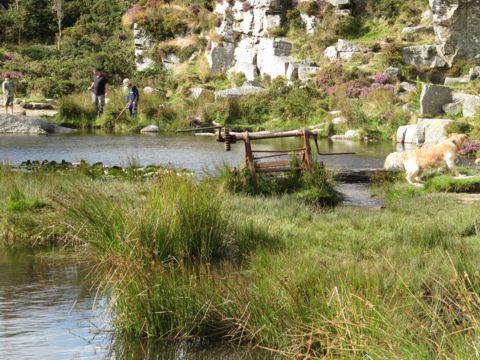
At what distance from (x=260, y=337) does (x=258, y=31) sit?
36.2 m

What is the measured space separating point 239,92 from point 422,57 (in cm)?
786

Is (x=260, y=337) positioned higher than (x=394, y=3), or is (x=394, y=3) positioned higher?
(x=394, y=3)

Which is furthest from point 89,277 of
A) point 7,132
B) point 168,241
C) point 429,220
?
point 7,132

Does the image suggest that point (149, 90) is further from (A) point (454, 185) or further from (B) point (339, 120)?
(A) point (454, 185)

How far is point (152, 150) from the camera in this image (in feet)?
75.6

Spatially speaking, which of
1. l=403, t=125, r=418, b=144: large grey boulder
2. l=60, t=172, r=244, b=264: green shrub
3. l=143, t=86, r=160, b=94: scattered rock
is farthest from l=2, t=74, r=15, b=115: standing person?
l=60, t=172, r=244, b=264: green shrub

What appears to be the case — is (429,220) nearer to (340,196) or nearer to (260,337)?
(340,196)

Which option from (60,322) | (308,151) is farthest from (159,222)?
(308,151)

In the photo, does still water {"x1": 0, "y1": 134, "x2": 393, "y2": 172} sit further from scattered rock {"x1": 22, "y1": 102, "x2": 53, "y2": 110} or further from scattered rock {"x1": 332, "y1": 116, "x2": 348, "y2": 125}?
scattered rock {"x1": 22, "y1": 102, "x2": 53, "y2": 110}

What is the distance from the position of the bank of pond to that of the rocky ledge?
53.3ft

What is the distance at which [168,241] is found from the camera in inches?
320

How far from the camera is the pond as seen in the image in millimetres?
6430

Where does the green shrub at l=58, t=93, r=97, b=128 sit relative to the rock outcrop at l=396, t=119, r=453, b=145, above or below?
above

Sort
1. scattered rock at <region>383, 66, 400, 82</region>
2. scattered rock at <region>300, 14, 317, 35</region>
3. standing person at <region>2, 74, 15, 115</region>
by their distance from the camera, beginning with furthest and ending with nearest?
scattered rock at <region>300, 14, 317, 35</region>
scattered rock at <region>383, 66, 400, 82</region>
standing person at <region>2, 74, 15, 115</region>
